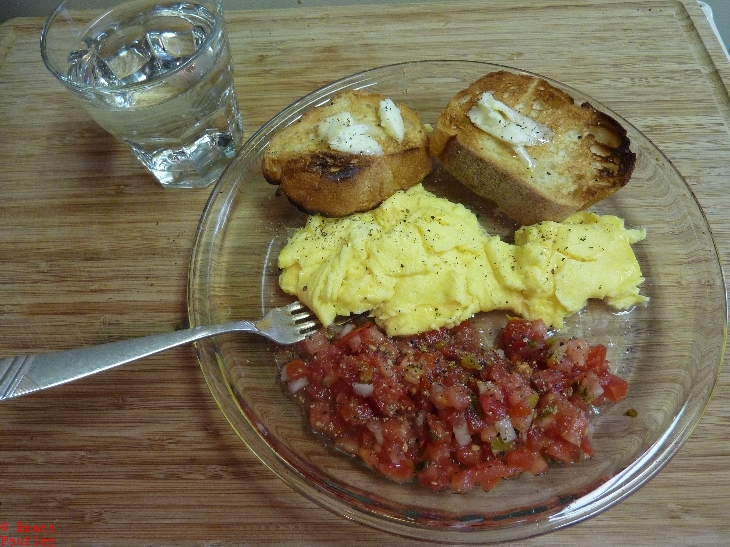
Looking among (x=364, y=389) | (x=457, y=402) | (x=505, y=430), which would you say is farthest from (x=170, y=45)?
(x=505, y=430)

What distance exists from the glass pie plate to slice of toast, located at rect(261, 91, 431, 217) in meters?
0.13

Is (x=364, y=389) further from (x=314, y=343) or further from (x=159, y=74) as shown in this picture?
(x=159, y=74)

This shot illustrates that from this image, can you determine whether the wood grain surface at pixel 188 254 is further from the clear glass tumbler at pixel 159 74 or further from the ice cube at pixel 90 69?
the ice cube at pixel 90 69

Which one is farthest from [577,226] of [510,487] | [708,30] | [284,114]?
[708,30]

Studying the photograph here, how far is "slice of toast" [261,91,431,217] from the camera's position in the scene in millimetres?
1727

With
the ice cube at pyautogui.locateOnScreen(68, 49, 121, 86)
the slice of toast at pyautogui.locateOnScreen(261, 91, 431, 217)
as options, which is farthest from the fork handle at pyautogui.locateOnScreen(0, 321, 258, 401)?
the ice cube at pyautogui.locateOnScreen(68, 49, 121, 86)

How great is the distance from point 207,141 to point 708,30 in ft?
7.44

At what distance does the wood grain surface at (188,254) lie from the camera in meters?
1.45

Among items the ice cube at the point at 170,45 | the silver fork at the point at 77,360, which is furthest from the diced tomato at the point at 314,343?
the ice cube at the point at 170,45

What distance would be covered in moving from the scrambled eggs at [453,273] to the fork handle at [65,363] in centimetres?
49

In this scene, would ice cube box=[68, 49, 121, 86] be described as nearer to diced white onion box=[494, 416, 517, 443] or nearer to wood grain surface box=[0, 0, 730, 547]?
wood grain surface box=[0, 0, 730, 547]

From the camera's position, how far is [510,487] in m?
1.40

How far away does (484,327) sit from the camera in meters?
1.70

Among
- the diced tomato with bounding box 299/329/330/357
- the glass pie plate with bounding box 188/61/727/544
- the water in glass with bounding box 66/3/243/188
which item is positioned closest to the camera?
the glass pie plate with bounding box 188/61/727/544
